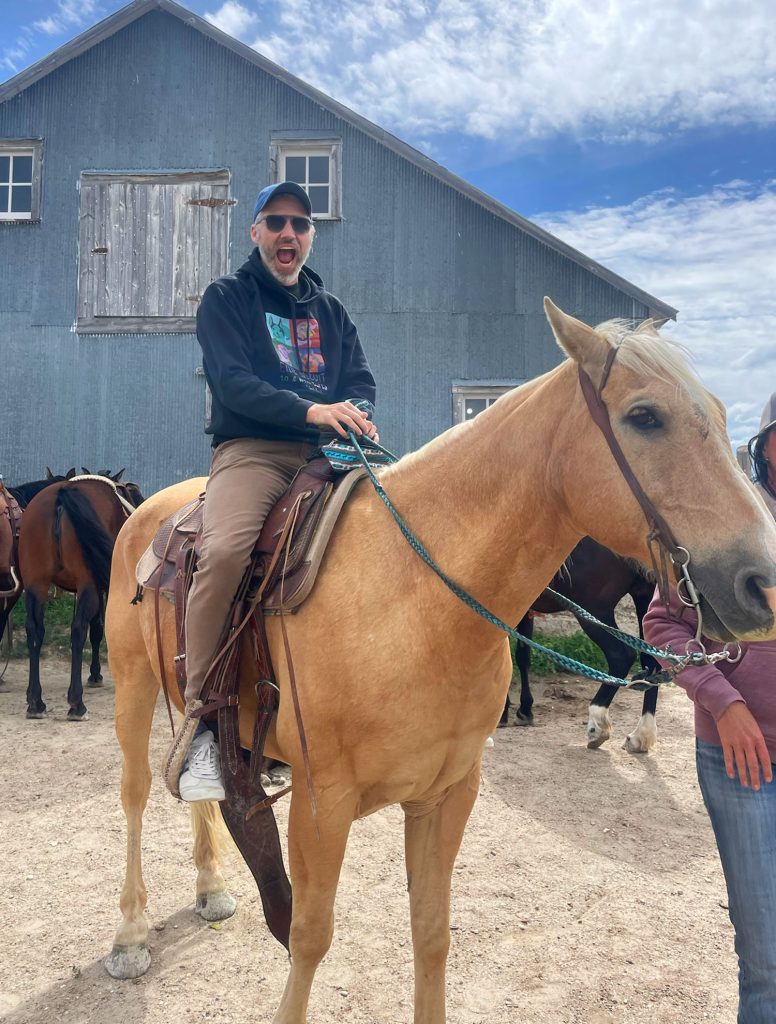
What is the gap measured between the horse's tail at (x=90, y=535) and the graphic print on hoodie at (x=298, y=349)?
5.36m

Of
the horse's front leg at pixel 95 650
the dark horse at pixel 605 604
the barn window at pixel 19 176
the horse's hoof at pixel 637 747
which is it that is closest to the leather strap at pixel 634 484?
the dark horse at pixel 605 604

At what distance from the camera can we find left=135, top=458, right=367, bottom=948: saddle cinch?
220 cm

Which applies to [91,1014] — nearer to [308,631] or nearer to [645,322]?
[308,631]

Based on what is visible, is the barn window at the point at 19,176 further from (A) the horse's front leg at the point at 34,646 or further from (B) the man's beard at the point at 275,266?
(B) the man's beard at the point at 275,266

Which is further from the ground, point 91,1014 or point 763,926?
point 763,926

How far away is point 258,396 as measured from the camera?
2.38m

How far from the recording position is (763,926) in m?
1.93

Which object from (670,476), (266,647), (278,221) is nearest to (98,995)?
(266,647)

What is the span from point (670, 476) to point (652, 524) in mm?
117

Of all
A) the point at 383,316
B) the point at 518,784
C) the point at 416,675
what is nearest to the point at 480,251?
the point at 383,316

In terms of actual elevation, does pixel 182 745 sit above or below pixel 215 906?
above

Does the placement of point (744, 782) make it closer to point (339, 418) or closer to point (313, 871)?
point (313, 871)

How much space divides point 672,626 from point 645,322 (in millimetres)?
883

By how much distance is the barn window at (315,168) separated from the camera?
36.2 feet
